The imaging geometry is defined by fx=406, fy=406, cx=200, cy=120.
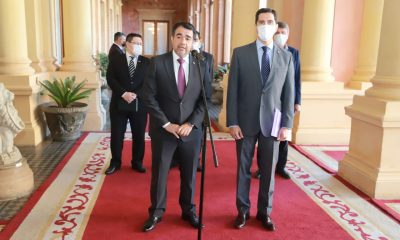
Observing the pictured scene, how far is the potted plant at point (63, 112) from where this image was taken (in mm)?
6203

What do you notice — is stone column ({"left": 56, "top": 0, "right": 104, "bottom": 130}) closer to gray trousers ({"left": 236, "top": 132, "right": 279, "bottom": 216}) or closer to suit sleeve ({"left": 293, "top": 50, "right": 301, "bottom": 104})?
suit sleeve ({"left": 293, "top": 50, "right": 301, "bottom": 104})

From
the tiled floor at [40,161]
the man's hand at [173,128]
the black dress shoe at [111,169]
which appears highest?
the man's hand at [173,128]

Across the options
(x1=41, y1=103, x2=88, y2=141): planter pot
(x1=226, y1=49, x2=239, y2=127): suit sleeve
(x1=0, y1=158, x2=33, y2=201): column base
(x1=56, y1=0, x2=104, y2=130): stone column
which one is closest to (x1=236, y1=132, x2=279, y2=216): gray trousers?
(x1=226, y1=49, x2=239, y2=127): suit sleeve

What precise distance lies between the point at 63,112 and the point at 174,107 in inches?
141

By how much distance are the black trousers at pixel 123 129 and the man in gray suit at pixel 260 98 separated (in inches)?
66.3

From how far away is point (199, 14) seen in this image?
2033 cm

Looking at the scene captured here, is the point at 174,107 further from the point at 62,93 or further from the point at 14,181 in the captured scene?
the point at 62,93

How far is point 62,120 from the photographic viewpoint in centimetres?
622

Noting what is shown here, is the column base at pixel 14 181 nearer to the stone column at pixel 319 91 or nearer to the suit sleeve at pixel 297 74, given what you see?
the suit sleeve at pixel 297 74

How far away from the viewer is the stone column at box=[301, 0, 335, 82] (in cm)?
648

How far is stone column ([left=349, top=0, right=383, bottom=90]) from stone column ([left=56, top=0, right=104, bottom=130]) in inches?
184

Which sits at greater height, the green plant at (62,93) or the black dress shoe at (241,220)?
the green plant at (62,93)

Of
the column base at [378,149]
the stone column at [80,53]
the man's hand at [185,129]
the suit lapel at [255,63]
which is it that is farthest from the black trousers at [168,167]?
the stone column at [80,53]

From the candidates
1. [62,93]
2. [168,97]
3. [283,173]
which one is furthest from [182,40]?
[62,93]
